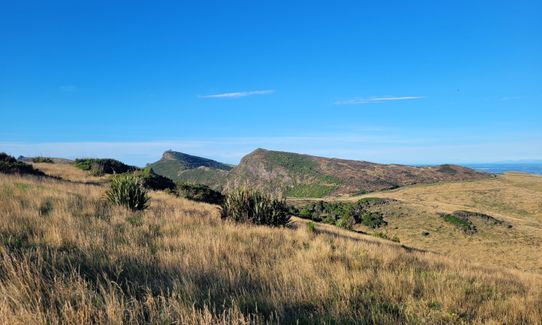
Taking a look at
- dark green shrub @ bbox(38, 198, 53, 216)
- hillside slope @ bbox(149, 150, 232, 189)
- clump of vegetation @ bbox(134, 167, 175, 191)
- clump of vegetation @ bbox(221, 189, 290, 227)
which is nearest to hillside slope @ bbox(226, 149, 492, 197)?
hillside slope @ bbox(149, 150, 232, 189)

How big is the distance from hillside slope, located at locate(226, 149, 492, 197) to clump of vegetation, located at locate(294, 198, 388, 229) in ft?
72.9

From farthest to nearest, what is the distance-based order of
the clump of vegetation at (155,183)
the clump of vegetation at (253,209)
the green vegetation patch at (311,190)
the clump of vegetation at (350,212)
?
1. the green vegetation patch at (311,190)
2. the clump of vegetation at (350,212)
3. the clump of vegetation at (155,183)
4. the clump of vegetation at (253,209)

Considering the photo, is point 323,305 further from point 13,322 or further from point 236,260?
point 13,322

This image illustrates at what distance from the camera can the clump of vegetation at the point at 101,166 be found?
3007 cm

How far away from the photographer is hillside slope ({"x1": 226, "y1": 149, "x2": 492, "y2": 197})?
78.6 metres

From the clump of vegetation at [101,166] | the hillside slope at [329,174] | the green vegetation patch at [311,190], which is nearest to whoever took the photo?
the clump of vegetation at [101,166]

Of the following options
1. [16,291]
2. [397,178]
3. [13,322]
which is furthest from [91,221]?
[397,178]

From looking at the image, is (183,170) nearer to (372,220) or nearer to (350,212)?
(350,212)

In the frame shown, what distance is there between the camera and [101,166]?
3145 cm

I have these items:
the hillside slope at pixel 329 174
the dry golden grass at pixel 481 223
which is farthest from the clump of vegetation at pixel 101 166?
the hillside slope at pixel 329 174

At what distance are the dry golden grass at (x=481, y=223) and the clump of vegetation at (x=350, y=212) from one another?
5.26 feet

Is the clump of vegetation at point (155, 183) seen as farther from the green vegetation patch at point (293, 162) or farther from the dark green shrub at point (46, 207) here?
the green vegetation patch at point (293, 162)

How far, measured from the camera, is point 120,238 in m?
7.15

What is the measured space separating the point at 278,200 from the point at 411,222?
31.6 meters
